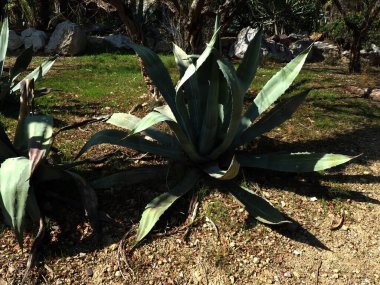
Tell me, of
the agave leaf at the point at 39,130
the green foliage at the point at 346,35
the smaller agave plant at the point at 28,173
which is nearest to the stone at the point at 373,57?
the green foliage at the point at 346,35

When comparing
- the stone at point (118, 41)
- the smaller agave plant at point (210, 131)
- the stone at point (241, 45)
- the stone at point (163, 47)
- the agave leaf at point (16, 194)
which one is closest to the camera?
the agave leaf at point (16, 194)

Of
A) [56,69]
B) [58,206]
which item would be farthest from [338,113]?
[56,69]

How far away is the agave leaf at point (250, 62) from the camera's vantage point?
132 inches

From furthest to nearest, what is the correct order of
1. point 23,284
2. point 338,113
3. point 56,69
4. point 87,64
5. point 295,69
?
point 87,64
point 56,69
point 338,113
point 295,69
point 23,284

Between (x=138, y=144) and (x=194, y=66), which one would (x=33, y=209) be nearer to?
(x=138, y=144)

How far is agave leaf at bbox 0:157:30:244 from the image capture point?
2516 millimetres

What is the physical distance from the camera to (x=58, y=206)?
3.13 m

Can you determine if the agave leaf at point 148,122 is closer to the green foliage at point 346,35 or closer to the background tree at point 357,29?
the background tree at point 357,29

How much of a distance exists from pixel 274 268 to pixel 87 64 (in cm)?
629

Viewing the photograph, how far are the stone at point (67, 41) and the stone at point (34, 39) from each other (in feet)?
0.74

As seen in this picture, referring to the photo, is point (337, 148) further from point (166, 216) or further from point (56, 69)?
point (56, 69)

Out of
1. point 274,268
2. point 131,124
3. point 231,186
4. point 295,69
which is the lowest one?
point 274,268

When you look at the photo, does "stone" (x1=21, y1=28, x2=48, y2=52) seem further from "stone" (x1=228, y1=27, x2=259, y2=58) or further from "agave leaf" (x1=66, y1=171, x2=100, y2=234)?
"agave leaf" (x1=66, y1=171, x2=100, y2=234)

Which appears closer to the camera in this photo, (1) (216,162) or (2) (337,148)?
(1) (216,162)
